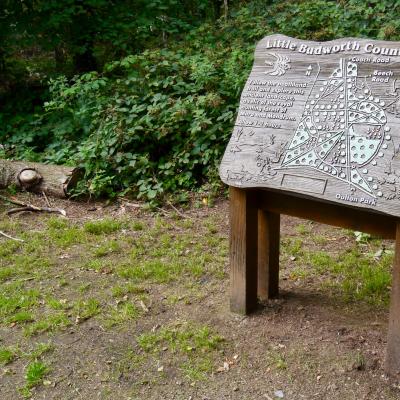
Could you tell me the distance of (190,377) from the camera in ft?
10.5

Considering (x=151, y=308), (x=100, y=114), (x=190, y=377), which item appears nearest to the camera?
(x=190, y=377)

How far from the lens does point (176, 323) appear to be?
3738 millimetres

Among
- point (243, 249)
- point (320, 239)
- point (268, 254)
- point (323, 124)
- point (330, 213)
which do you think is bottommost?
point (320, 239)

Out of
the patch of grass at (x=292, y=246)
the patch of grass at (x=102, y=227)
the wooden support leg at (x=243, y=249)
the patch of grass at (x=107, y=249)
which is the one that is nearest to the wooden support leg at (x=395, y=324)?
the wooden support leg at (x=243, y=249)

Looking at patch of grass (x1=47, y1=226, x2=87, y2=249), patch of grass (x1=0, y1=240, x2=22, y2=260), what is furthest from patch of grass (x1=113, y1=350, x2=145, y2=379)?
patch of grass (x1=0, y1=240, x2=22, y2=260)

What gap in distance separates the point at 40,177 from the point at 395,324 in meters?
4.47

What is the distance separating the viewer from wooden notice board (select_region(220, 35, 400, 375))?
288cm

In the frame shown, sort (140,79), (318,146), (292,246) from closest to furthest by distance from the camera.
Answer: (318,146) < (292,246) < (140,79)

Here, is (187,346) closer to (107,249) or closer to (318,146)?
(318,146)

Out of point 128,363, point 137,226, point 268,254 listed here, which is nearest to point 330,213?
point 268,254

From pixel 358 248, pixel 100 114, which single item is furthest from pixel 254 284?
pixel 100 114

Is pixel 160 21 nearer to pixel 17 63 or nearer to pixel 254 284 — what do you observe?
pixel 17 63

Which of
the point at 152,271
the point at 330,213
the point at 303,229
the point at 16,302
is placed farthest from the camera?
the point at 303,229

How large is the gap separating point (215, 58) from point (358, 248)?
3516 mm
